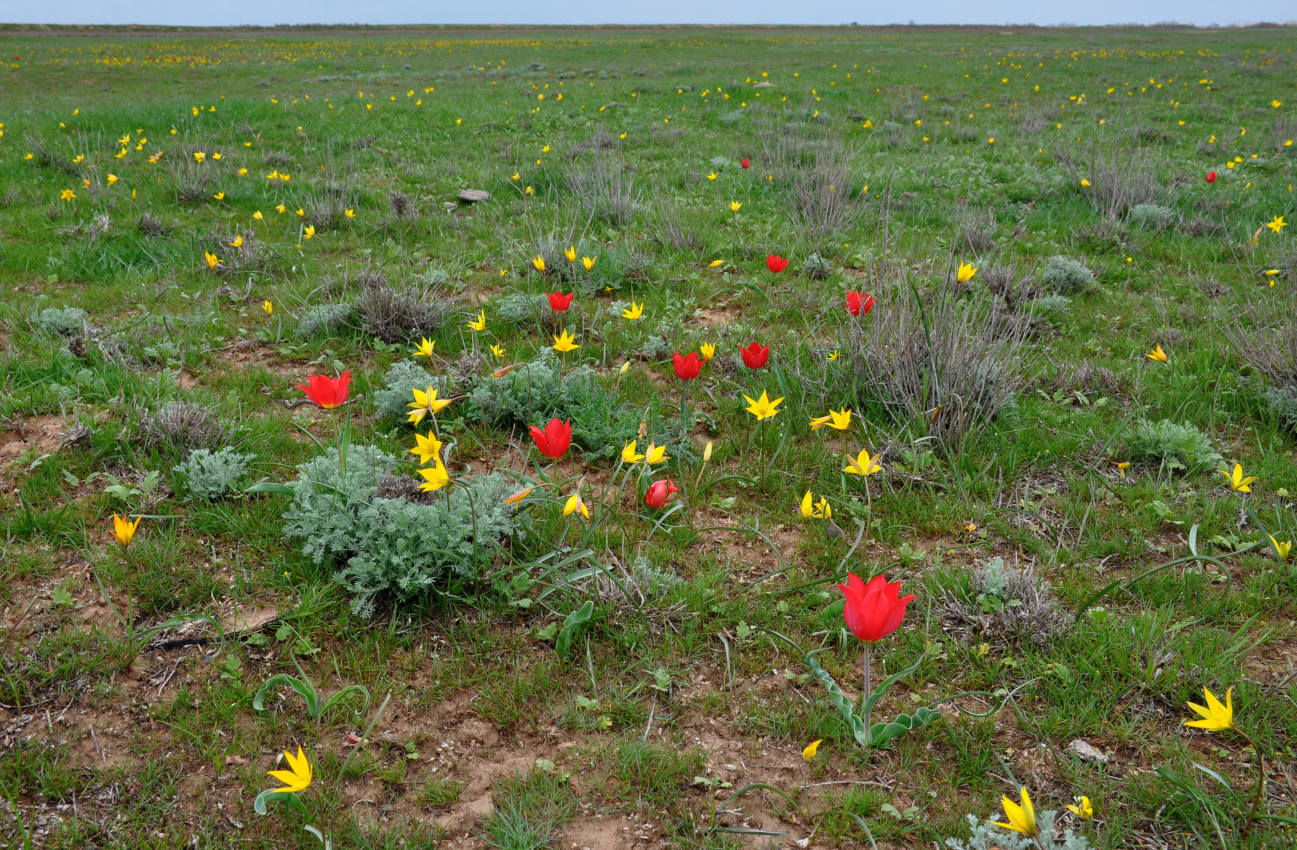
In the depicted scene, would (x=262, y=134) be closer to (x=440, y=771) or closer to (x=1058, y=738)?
(x=440, y=771)

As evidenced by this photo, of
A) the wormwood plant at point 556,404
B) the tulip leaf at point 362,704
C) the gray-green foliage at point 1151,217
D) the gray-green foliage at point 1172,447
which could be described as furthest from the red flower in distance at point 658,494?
the gray-green foliage at point 1151,217

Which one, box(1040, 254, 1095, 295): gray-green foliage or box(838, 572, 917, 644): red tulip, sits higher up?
box(1040, 254, 1095, 295): gray-green foliage

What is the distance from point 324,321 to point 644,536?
245cm

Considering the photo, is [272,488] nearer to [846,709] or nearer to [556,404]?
[556,404]

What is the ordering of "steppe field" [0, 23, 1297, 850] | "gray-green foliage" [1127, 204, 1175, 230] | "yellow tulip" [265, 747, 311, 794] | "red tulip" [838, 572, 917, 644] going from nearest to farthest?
"yellow tulip" [265, 747, 311, 794] < "red tulip" [838, 572, 917, 644] < "steppe field" [0, 23, 1297, 850] < "gray-green foliage" [1127, 204, 1175, 230]

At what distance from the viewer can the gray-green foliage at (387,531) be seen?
225 centimetres

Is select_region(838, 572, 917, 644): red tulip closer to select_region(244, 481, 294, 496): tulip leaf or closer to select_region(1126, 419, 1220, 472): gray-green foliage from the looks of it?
select_region(244, 481, 294, 496): tulip leaf

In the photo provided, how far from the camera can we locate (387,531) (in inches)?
90.0

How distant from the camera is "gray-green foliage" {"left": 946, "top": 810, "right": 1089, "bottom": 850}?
154 cm

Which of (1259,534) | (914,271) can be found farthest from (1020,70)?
(1259,534)

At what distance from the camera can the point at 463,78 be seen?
17.8 m

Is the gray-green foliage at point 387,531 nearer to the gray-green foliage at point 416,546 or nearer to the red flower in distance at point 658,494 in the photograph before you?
the gray-green foliage at point 416,546

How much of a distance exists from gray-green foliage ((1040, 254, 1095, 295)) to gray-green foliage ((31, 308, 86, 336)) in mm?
5553

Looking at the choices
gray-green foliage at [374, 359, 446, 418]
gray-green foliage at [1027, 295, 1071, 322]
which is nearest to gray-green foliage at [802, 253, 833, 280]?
gray-green foliage at [1027, 295, 1071, 322]
